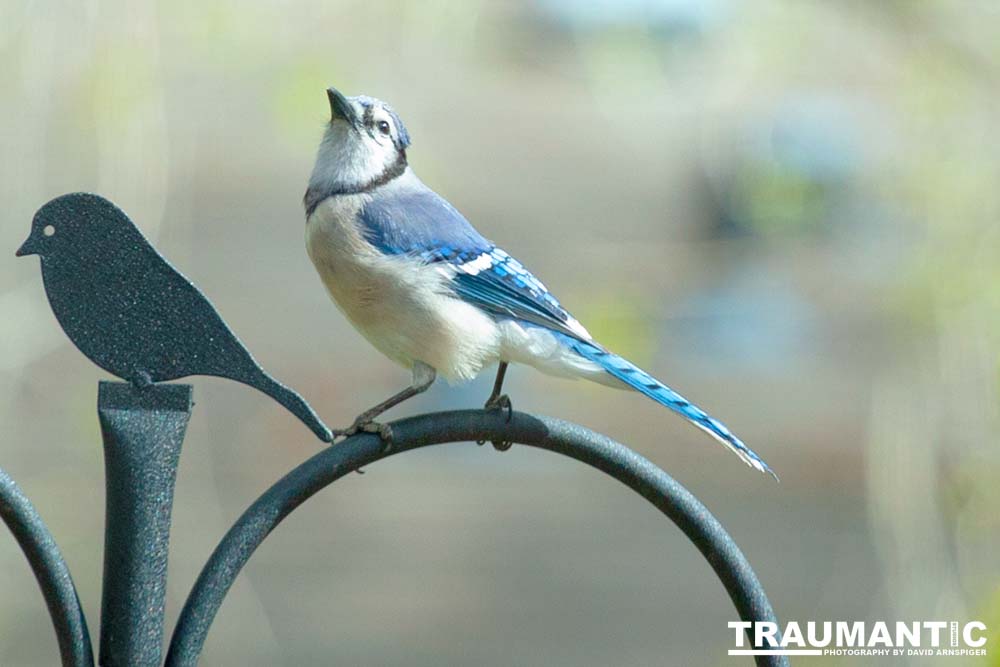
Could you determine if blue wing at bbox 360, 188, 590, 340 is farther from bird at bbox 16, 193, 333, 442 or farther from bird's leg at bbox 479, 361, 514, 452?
bird at bbox 16, 193, 333, 442

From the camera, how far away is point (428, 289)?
1.70 m

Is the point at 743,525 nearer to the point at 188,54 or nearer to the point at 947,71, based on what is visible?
the point at 947,71

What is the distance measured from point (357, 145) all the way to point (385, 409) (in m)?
0.48

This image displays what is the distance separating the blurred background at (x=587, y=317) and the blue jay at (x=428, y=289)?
1.52ft

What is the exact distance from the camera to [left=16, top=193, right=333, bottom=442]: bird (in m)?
1.11

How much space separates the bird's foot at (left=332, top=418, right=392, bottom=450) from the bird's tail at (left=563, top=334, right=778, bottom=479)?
0.34 metres

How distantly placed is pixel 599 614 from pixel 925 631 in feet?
4.41

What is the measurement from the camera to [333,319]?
4695 millimetres

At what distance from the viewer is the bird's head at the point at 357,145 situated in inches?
72.2

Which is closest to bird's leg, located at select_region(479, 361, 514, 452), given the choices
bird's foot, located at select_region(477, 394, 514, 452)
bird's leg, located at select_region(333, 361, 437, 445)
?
bird's foot, located at select_region(477, 394, 514, 452)

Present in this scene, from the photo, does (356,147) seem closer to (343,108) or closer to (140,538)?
(343,108)

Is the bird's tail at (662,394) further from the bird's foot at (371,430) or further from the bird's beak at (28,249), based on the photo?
the bird's beak at (28,249)

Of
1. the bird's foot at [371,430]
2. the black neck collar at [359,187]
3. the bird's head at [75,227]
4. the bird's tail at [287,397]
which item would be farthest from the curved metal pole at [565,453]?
the black neck collar at [359,187]

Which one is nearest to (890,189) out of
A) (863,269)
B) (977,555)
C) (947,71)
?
(947,71)
